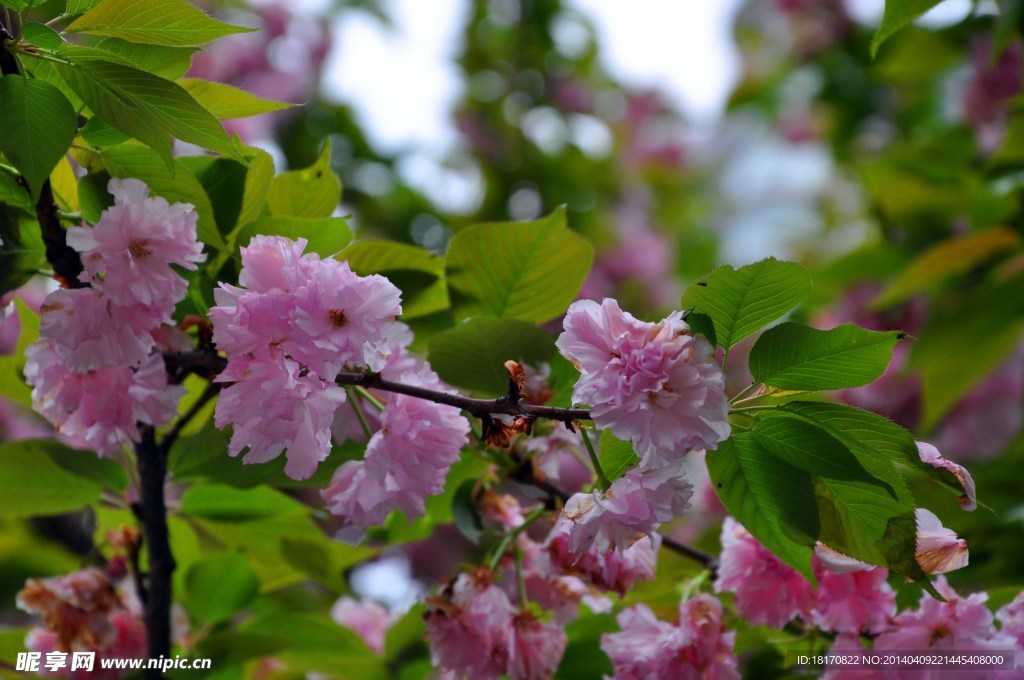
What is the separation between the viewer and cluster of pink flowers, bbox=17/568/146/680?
665 mm

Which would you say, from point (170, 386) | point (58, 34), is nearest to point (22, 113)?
point (58, 34)

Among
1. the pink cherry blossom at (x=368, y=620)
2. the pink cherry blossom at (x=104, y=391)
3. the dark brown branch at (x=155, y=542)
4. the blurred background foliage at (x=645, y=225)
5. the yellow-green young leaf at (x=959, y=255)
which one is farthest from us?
the yellow-green young leaf at (x=959, y=255)

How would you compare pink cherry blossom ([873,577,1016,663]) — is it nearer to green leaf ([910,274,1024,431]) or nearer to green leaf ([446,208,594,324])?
green leaf ([446,208,594,324])

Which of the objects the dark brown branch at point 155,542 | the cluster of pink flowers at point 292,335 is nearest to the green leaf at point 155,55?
the cluster of pink flowers at point 292,335

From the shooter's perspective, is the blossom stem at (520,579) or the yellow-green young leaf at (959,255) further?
the yellow-green young leaf at (959,255)

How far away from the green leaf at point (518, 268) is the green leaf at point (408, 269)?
0.7 inches

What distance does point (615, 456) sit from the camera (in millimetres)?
483

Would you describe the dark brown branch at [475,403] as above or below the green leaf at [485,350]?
below

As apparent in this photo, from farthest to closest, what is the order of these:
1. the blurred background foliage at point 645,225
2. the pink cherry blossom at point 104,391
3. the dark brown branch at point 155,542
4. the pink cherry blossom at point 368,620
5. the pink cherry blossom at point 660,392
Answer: the pink cherry blossom at point 368,620 → the blurred background foliage at point 645,225 → the dark brown branch at point 155,542 → the pink cherry blossom at point 104,391 → the pink cherry blossom at point 660,392

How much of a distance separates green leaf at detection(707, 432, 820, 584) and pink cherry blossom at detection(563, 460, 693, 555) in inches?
1.5

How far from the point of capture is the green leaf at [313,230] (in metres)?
0.52

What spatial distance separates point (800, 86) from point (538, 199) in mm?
846

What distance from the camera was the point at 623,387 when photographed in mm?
421

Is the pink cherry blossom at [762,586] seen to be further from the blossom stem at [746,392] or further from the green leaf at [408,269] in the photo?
the green leaf at [408,269]
